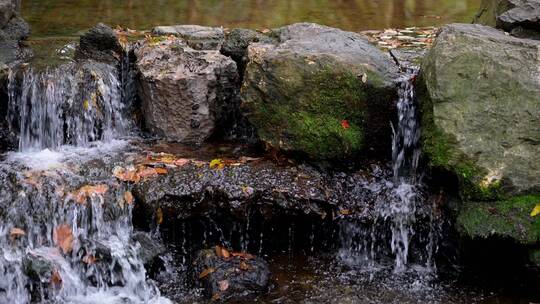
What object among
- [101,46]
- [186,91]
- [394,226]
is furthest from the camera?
[101,46]

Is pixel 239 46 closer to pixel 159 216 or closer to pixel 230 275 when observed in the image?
pixel 159 216

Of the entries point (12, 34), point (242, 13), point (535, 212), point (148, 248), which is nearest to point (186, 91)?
point (148, 248)

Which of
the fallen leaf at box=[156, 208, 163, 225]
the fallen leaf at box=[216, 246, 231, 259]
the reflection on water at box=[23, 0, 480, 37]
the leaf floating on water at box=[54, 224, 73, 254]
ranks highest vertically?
the reflection on water at box=[23, 0, 480, 37]

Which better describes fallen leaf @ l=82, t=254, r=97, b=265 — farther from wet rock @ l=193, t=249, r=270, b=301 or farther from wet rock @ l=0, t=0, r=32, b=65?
wet rock @ l=0, t=0, r=32, b=65

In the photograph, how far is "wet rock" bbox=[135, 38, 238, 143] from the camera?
6449mm

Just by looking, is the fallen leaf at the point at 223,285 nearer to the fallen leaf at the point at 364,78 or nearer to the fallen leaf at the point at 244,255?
the fallen leaf at the point at 244,255

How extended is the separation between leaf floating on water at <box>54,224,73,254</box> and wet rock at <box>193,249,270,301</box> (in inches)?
42.0

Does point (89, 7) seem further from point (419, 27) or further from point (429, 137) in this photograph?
point (429, 137)

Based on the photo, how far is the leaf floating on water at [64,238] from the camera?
5.18 meters

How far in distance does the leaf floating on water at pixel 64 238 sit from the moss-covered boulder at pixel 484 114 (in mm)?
3118

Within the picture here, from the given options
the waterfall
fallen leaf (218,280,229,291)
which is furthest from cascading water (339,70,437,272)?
the waterfall

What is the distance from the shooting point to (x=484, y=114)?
5207mm

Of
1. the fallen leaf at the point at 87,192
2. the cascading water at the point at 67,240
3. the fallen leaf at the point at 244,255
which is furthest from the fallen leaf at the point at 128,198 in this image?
the fallen leaf at the point at 244,255

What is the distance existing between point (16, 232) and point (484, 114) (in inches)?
158
